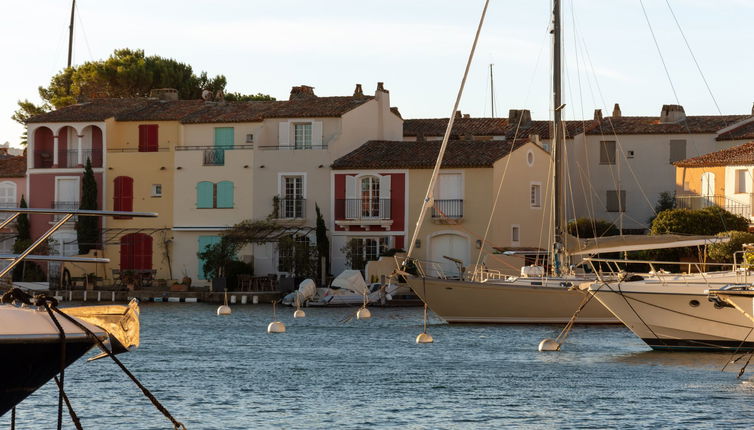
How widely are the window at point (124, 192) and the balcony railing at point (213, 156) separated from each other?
4.43 metres

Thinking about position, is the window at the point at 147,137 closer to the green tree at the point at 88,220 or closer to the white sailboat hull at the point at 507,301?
the green tree at the point at 88,220

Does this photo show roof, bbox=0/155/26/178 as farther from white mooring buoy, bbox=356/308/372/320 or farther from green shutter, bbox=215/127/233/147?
white mooring buoy, bbox=356/308/372/320

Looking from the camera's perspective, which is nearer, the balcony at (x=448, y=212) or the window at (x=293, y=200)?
the balcony at (x=448, y=212)

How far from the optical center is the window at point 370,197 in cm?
6650

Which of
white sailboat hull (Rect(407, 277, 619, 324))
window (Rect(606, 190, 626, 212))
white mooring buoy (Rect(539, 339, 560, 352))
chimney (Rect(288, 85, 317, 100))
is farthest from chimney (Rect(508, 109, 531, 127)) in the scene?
white mooring buoy (Rect(539, 339, 560, 352))

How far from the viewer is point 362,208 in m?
66.8

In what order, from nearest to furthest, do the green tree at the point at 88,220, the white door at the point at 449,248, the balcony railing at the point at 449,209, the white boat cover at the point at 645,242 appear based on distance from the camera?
the white boat cover at the point at 645,242, the white door at the point at 449,248, the balcony railing at the point at 449,209, the green tree at the point at 88,220

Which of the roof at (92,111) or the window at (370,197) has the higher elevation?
the roof at (92,111)

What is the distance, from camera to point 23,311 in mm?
14062

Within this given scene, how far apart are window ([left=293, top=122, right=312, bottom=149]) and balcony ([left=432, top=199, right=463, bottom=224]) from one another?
7640 millimetres

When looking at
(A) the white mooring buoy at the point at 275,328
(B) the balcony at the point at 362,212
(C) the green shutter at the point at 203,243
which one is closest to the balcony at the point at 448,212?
(B) the balcony at the point at 362,212

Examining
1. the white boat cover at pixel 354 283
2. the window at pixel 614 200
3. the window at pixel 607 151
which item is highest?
the window at pixel 607 151

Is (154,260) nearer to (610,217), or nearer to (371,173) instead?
(371,173)

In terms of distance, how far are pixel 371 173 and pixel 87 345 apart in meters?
52.2
